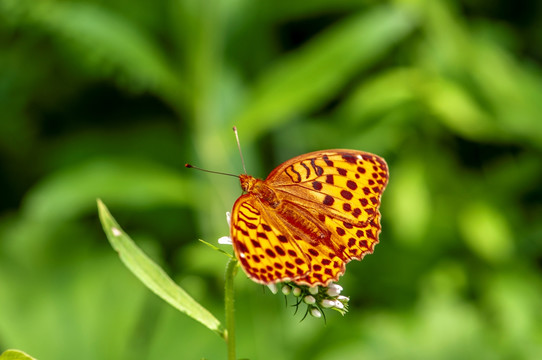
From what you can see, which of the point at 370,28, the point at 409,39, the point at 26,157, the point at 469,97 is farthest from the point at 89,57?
the point at 469,97

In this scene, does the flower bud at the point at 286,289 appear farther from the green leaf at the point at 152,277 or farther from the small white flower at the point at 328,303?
the green leaf at the point at 152,277

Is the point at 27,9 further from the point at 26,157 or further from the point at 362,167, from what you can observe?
the point at 362,167

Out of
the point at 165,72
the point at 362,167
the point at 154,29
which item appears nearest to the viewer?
the point at 362,167

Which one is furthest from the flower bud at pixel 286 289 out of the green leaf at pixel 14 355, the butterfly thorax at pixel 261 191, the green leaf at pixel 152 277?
the green leaf at pixel 14 355

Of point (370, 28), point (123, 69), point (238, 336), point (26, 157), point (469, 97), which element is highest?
point (370, 28)

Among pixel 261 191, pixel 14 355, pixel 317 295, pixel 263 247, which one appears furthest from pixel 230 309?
pixel 261 191

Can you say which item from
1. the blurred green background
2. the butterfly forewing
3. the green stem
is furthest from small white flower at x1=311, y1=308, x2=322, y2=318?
the blurred green background
